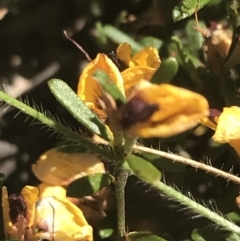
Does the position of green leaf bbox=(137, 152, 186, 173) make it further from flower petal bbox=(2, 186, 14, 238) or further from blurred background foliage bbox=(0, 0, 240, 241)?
flower petal bbox=(2, 186, 14, 238)

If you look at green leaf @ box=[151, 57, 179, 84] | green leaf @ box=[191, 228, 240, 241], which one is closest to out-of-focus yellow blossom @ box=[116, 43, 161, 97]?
green leaf @ box=[151, 57, 179, 84]

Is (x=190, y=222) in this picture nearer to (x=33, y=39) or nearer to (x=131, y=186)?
(x=131, y=186)

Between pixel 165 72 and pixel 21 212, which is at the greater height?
pixel 165 72

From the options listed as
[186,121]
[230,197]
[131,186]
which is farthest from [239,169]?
[186,121]

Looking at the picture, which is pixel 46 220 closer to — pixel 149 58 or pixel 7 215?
pixel 7 215

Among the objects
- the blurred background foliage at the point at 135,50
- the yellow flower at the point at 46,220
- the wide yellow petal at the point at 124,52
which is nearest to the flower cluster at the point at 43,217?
the yellow flower at the point at 46,220

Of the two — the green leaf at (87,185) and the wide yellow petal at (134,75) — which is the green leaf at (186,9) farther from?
the green leaf at (87,185)

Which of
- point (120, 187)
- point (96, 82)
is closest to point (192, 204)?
point (120, 187)
